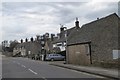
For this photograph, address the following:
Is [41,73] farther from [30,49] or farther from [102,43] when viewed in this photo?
[30,49]

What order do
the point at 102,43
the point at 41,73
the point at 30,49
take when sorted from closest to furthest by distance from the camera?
the point at 41,73 → the point at 102,43 → the point at 30,49

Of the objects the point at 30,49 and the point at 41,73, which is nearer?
the point at 41,73

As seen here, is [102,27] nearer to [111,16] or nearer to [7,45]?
[111,16]

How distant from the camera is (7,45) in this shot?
645 feet

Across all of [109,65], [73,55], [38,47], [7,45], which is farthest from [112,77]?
[7,45]

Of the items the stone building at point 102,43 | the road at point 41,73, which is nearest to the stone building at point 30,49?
the stone building at point 102,43

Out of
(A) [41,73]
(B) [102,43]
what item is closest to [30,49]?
(B) [102,43]

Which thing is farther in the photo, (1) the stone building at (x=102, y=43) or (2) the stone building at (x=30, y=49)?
(2) the stone building at (x=30, y=49)

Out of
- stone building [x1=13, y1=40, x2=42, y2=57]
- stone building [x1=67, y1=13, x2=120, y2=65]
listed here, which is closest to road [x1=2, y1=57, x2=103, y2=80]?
stone building [x1=67, y1=13, x2=120, y2=65]

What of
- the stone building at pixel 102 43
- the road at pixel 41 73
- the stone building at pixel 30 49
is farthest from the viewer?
the stone building at pixel 30 49

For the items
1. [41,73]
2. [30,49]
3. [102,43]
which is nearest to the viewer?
[41,73]

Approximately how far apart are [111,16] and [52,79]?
76.6 ft

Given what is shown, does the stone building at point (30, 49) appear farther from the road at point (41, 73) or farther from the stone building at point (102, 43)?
the road at point (41, 73)

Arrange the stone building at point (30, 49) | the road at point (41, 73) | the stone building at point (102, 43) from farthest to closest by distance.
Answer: the stone building at point (30, 49) → the stone building at point (102, 43) → the road at point (41, 73)
